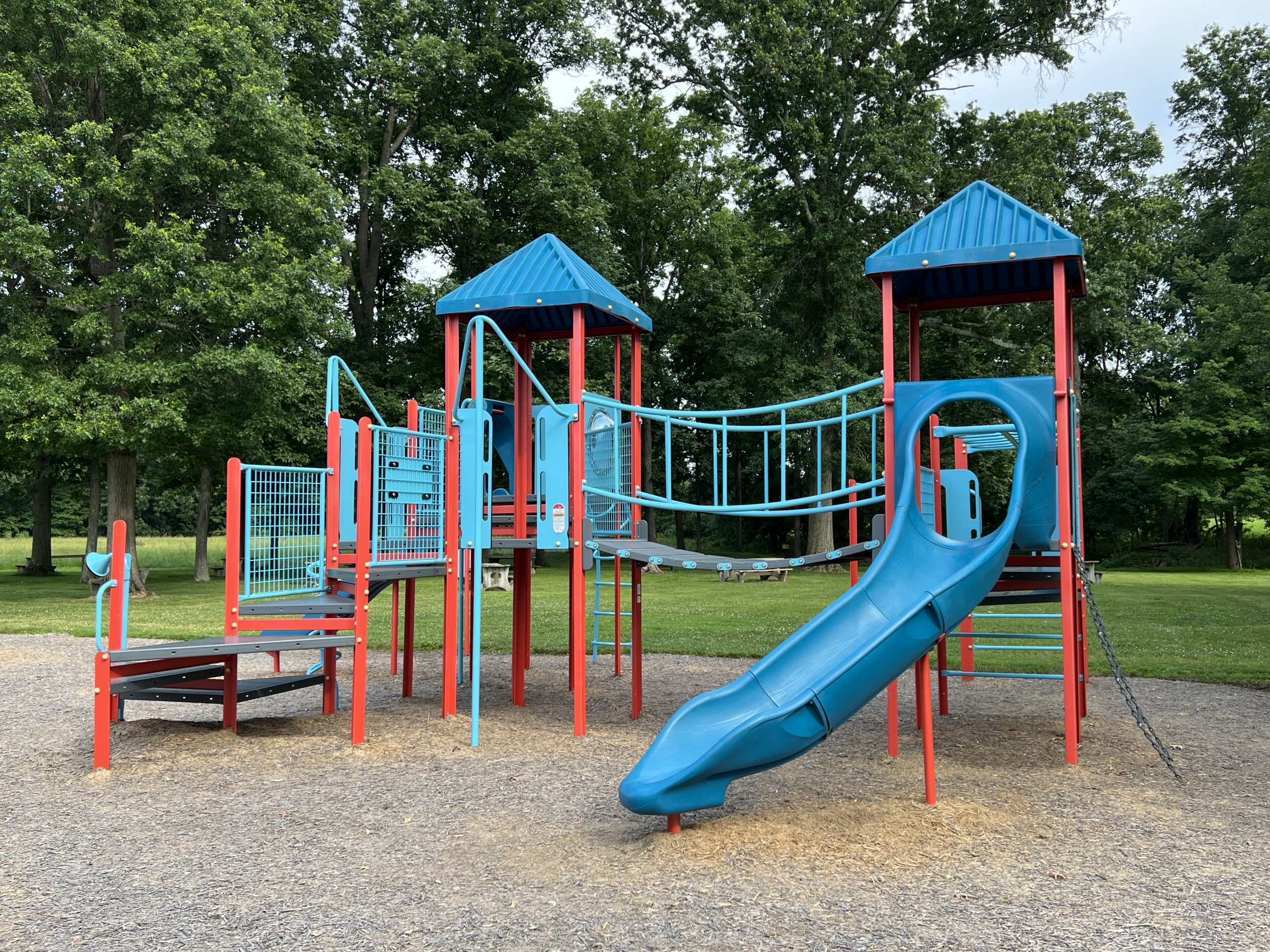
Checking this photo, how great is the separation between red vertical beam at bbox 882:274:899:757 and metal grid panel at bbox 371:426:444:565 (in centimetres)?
352

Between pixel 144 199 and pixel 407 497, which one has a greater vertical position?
pixel 144 199

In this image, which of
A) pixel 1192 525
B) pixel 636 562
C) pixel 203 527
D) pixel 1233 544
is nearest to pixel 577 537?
pixel 636 562

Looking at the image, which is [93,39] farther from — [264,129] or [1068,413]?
[1068,413]

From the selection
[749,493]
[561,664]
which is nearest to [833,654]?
[561,664]

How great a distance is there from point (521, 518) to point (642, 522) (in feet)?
5.64

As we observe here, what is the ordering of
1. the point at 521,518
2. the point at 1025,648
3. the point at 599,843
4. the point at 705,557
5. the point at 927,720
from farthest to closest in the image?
the point at 521,518, the point at 1025,648, the point at 705,557, the point at 927,720, the point at 599,843

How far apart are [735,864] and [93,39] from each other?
1991 centimetres

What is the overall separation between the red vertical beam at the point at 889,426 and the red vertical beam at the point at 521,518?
3.29 m

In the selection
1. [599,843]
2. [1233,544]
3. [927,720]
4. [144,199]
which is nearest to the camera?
[599,843]

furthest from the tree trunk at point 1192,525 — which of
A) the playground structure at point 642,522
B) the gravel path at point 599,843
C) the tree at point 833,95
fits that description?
the playground structure at point 642,522

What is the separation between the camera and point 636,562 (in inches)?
316

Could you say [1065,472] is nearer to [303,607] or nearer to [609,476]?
[609,476]

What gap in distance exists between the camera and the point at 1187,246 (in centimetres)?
3856

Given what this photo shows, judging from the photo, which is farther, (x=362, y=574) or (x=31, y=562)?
(x=31, y=562)
